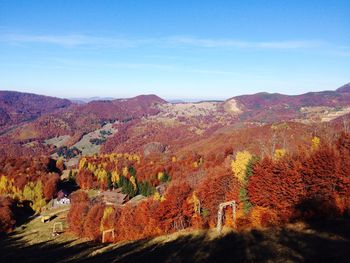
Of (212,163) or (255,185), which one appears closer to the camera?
(255,185)

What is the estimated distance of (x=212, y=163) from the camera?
16125cm

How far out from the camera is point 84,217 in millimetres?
96250

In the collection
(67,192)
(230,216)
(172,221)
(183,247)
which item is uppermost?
(183,247)

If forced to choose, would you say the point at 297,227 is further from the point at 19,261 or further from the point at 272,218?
the point at 19,261

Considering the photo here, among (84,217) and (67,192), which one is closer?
(84,217)

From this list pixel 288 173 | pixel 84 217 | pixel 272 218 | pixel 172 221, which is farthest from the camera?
pixel 84 217

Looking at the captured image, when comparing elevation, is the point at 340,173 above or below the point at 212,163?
above

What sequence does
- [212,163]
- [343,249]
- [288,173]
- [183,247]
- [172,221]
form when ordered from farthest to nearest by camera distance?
1. [212,163]
2. [172,221]
3. [288,173]
4. [183,247]
5. [343,249]

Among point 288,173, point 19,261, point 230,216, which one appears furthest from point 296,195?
point 19,261

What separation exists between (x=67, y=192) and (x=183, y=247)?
136163 millimetres

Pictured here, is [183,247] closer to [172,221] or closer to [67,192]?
[172,221]

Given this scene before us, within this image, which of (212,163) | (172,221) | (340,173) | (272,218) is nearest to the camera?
(272,218)

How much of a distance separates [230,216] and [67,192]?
117 metres

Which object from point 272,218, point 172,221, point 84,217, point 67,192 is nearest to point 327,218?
point 272,218
